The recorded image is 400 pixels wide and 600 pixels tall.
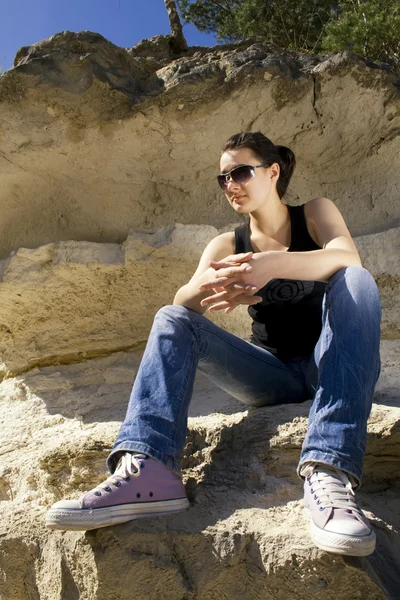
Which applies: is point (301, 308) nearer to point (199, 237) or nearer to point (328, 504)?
point (328, 504)

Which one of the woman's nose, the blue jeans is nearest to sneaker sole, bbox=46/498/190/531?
the blue jeans

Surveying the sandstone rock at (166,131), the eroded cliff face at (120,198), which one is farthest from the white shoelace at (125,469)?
the sandstone rock at (166,131)

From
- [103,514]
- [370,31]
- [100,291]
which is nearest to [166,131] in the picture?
[100,291]

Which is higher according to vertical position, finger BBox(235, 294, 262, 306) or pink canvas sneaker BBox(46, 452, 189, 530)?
finger BBox(235, 294, 262, 306)

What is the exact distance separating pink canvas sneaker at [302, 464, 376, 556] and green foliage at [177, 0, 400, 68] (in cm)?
382

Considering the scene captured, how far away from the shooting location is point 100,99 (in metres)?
2.97

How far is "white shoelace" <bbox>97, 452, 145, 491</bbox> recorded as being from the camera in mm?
1552

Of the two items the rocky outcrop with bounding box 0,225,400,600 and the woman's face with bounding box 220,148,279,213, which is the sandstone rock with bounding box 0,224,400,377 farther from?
the woman's face with bounding box 220,148,279,213

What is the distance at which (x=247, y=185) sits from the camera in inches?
82.5

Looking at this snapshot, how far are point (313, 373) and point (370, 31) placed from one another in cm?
434

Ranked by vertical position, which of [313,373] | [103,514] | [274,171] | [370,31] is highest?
[370,31]

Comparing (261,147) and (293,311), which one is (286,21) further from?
(293,311)

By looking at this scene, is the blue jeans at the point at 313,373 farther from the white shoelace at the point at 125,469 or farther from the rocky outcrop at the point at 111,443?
the rocky outcrop at the point at 111,443

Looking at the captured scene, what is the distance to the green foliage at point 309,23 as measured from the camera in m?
5.24
